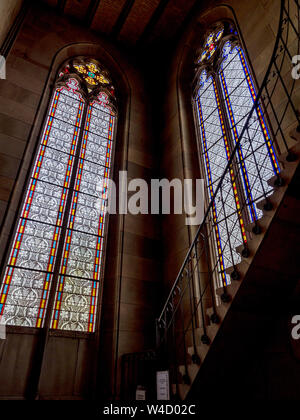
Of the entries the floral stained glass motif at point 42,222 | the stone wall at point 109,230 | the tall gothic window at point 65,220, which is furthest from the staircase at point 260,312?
the floral stained glass motif at point 42,222

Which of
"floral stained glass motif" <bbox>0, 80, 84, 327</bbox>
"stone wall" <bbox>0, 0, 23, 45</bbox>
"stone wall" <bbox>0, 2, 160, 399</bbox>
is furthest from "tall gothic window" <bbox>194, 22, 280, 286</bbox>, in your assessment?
"stone wall" <bbox>0, 0, 23, 45</bbox>

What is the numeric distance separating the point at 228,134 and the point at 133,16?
16.9ft

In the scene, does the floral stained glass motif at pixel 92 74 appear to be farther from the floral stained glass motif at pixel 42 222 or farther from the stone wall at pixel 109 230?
the floral stained glass motif at pixel 42 222

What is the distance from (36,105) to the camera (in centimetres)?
626

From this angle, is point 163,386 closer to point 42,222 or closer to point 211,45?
point 42,222

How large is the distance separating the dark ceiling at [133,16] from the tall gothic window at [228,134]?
1357mm

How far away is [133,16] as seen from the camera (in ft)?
27.9

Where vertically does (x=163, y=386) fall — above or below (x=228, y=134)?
below

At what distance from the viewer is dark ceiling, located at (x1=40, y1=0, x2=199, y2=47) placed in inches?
321

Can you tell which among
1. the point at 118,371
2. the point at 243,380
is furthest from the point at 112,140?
the point at 243,380

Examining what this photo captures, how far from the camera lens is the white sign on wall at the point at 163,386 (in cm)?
339

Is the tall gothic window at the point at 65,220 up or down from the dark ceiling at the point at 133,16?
down

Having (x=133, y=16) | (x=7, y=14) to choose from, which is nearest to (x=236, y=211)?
(x=7, y=14)

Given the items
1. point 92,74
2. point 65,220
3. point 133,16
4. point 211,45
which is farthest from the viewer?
point 133,16
